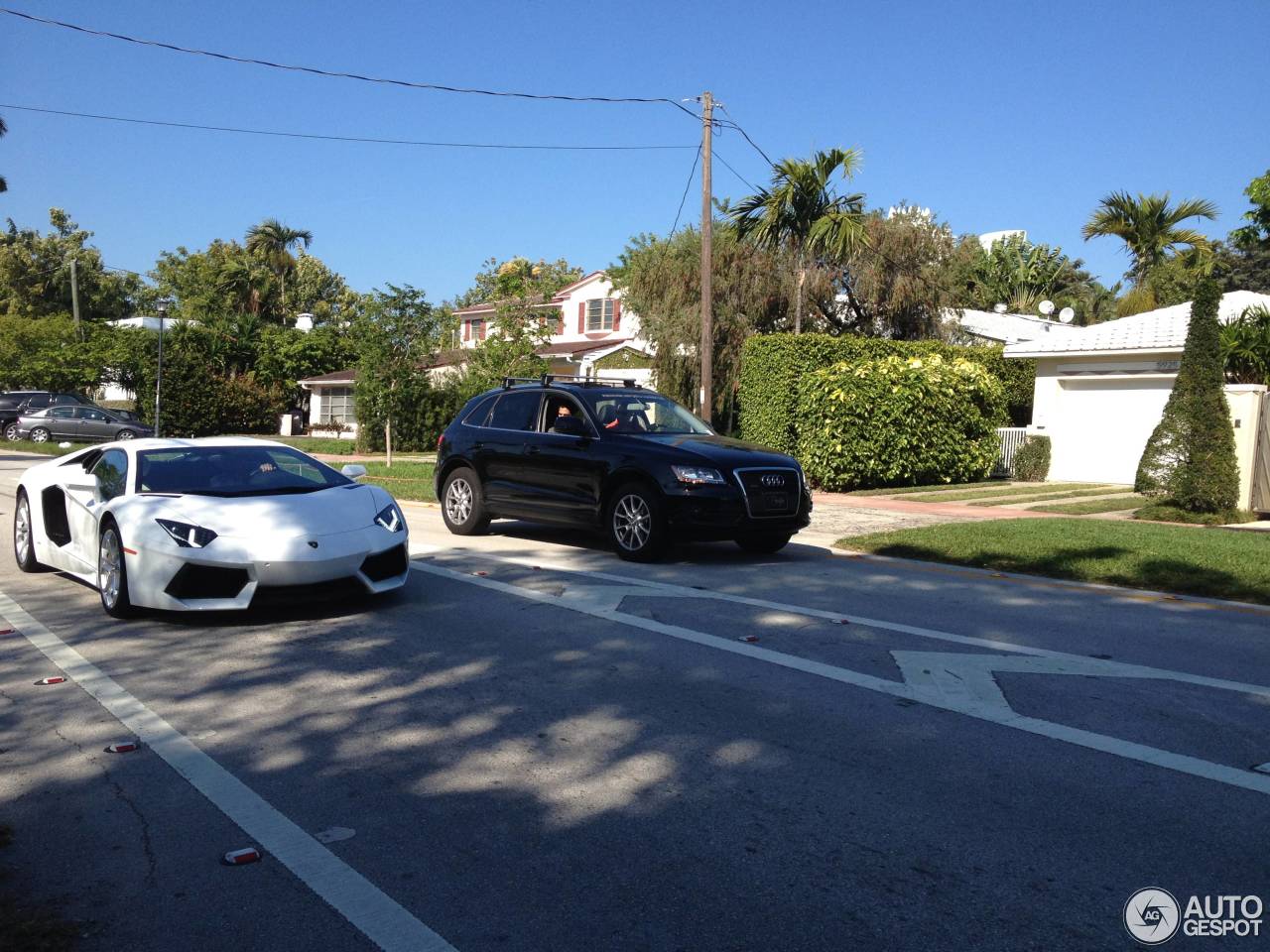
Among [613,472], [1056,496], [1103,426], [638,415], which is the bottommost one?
[1056,496]

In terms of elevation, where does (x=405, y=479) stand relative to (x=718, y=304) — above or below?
below

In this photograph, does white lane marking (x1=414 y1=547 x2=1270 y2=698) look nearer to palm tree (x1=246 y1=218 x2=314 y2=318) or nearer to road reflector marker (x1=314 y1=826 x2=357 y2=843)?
road reflector marker (x1=314 y1=826 x2=357 y2=843)

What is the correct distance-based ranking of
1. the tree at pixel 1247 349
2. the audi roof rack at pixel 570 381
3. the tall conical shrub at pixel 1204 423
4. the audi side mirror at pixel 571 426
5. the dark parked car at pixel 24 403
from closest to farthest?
the audi side mirror at pixel 571 426 → the audi roof rack at pixel 570 381 → the tall conical shrub at pixel 1204 423 → the tree at pixel 1247 349 → the dark parked car at pixel 24 403

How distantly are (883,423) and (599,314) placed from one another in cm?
3058

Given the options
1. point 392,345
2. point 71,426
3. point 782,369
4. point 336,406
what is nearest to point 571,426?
point 782,369

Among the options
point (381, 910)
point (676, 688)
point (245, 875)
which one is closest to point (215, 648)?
point (676, 688)

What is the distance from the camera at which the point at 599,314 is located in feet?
163

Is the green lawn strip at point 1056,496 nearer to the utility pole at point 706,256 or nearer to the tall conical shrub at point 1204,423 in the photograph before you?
the tall conical shrub at point 1204,423

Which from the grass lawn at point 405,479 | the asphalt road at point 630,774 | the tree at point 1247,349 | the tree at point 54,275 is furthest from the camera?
the tree at point 54,275

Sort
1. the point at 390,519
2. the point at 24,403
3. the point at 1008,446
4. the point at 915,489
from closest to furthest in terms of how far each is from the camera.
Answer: the point at 390,519
the point at 915,489
the point at 1008,446
the point at 24,403

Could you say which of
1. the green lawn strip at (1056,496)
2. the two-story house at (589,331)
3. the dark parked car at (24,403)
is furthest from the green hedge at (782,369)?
the dark parked car at (24,403)

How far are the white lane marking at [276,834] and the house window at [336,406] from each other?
44.0 m

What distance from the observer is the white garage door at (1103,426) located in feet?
72.7
